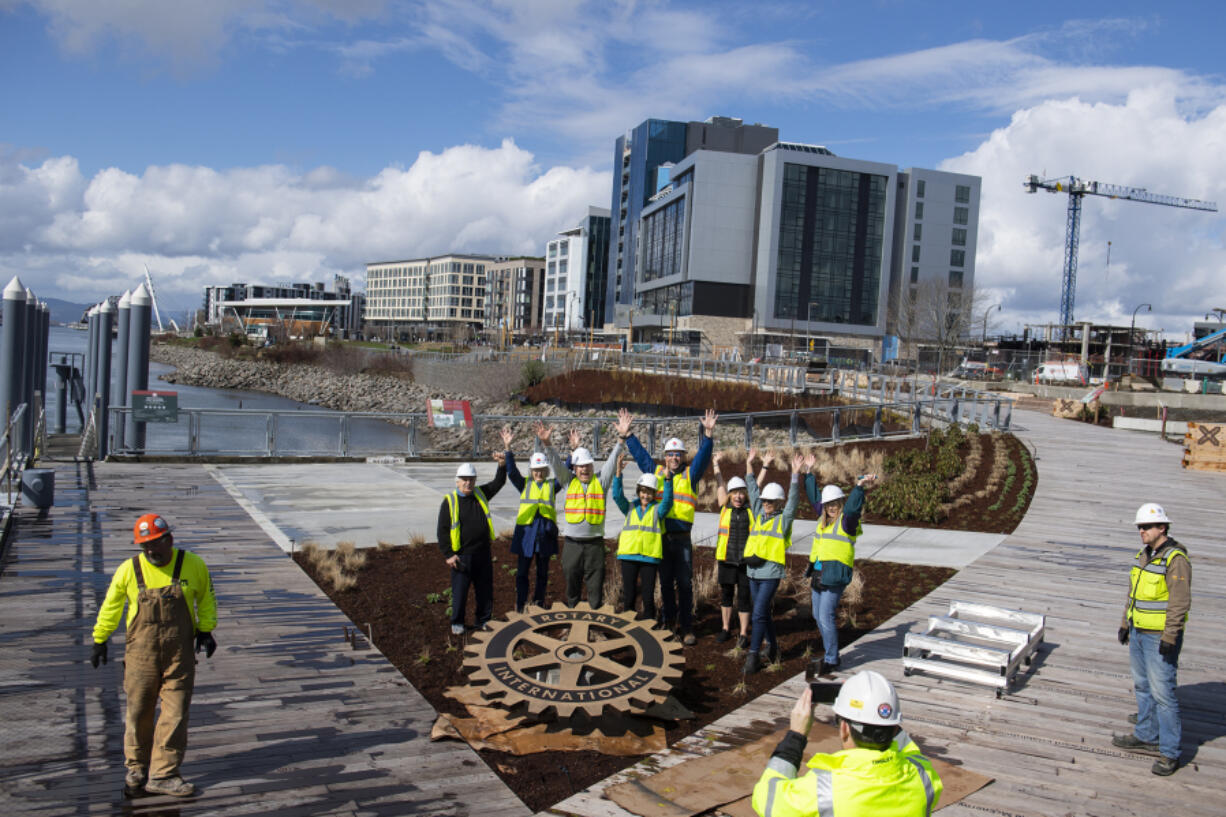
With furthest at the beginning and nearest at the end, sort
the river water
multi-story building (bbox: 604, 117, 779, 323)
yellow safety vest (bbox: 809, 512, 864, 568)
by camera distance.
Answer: multi-story building (bbox: 604, 117, 779, 323) < the river water < yellow safety vest (bbox: 809, 512, 864, 568)

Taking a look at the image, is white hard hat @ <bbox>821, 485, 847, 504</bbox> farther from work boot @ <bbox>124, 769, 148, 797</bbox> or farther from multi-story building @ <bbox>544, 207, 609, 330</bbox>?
multi-story building @ <bbox>544, 207, 609, 330</bbox>

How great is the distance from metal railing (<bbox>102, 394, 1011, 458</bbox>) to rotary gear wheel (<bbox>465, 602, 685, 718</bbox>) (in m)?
5.21

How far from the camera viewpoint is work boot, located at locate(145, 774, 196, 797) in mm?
5293

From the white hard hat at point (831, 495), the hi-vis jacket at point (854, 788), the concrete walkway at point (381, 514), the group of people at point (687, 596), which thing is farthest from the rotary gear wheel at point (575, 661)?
the concrete walkway at point (381, 514)

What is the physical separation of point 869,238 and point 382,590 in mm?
89958

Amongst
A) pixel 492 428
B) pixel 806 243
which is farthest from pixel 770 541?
pixel 806 243

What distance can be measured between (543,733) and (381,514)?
29.8 feet

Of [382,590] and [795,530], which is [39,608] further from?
[795,530]

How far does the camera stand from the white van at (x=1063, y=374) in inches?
1881

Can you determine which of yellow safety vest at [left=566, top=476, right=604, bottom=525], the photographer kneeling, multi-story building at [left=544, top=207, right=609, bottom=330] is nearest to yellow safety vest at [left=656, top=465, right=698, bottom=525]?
yellow safety vest at [left=566, top=476, right=604, bottom=525]

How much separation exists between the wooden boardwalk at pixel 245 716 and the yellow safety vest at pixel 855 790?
2528 millimetres

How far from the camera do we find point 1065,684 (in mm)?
7738

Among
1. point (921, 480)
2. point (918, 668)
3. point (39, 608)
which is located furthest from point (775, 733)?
point (921, 480)

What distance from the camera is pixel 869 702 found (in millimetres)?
3422
